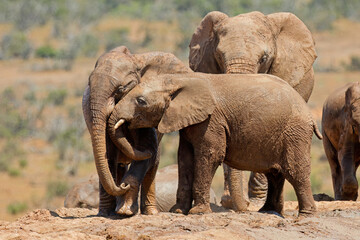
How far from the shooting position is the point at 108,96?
7750 mm

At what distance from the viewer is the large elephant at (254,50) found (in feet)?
32.4

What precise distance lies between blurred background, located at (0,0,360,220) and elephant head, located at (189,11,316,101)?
4513mm

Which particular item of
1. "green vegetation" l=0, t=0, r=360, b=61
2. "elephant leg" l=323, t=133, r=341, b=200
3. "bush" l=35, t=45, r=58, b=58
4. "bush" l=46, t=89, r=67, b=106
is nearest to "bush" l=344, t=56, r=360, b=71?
"green vegetation" l=0, t=0, r=360, b=61

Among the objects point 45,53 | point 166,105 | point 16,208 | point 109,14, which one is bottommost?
point 16,208

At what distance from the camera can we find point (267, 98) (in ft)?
26.7

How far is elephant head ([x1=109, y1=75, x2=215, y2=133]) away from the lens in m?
7.79

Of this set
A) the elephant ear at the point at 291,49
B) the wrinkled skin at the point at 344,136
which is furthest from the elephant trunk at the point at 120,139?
the wrinkled skin at the point at 344,136

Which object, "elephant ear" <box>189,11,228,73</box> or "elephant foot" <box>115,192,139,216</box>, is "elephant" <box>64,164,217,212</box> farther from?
"elephant foot" <box>115,192,139,216</box>

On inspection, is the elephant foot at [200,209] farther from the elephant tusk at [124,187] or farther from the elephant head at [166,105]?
the elephant head at [166,105]

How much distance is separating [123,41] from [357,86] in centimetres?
2832

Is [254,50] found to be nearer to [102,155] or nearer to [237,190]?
[237,190]

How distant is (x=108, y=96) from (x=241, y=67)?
2.38m

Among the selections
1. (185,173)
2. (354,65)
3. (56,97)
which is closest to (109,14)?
(354,65)

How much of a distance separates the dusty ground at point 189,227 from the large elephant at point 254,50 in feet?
6.48
